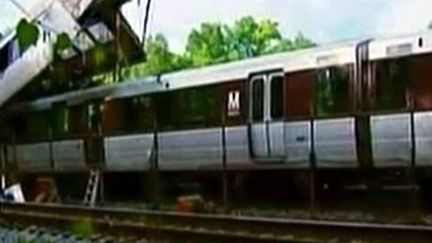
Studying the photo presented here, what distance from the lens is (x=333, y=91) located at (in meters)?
15.6

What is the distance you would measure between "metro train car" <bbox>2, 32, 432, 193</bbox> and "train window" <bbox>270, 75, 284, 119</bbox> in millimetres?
18

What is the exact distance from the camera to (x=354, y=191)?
53.6ft

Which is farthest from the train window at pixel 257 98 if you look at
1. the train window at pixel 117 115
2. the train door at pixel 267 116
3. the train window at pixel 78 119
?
the train window at pixel 78 119

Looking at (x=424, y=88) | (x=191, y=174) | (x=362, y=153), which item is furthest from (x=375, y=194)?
(x=191, y=174)

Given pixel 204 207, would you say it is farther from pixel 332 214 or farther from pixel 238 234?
pixel 238 234

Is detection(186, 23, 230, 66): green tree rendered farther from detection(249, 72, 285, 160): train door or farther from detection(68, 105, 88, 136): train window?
detection(249, 72, 285, 160): train door

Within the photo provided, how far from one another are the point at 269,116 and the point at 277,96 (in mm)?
389

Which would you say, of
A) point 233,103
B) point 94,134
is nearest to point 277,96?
point 233,103

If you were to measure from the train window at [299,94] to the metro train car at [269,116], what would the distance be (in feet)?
0.06

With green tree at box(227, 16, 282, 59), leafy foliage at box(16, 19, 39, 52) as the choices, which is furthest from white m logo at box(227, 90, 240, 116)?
green tree at box(227, 16, 282, 59)

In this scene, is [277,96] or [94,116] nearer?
[277,96]

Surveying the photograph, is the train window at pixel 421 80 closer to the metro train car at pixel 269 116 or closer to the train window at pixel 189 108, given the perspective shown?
the metro train car at pixel 269 116

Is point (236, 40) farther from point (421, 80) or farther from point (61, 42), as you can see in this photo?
point (61, 42)

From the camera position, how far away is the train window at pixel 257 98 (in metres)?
16.9
